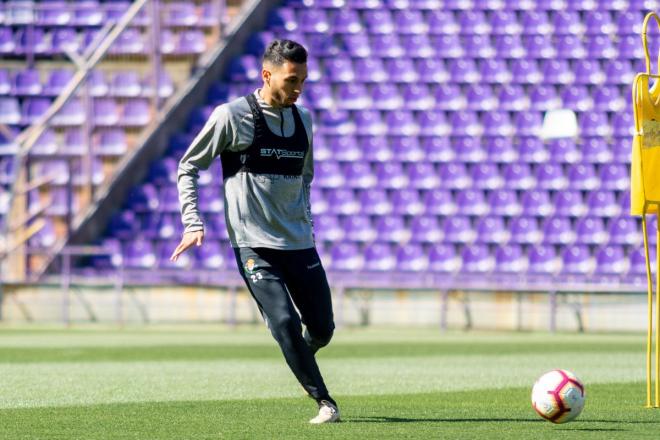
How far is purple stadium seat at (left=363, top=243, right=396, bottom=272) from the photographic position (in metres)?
23.3

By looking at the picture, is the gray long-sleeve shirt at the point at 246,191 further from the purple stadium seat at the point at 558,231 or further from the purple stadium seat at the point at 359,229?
the purple stadium seat at the point at 359,229

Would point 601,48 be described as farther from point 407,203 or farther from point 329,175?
point 329,175

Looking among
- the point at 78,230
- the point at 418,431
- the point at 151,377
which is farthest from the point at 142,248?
the point at 418,431

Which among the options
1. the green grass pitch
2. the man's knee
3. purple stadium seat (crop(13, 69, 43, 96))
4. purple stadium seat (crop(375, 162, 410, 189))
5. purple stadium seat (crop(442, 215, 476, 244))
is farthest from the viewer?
purple stadium seat (crop(13, 69, 43, 96))

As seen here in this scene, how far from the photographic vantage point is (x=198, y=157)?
7277 millimetres

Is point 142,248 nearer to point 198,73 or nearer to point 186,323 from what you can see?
point 186,323

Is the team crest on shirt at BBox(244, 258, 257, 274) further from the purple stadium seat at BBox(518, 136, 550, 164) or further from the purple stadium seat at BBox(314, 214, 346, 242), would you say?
the purple stadium seat at BBox(518, 136, 550, 164)

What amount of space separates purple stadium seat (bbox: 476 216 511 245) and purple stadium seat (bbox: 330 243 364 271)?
205 centimetres

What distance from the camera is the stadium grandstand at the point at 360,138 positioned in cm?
2309

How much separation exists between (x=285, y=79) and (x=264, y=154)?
427 millimetres

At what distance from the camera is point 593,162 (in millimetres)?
23938

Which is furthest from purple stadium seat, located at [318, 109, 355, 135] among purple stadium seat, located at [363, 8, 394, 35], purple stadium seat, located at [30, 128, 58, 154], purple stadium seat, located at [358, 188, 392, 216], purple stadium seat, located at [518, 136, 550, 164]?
purple stadium seat, located at [30, 128, 58, 154]

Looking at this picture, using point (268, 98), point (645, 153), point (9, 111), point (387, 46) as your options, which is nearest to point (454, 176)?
point (387, 46)

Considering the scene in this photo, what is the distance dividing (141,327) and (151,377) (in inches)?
438
